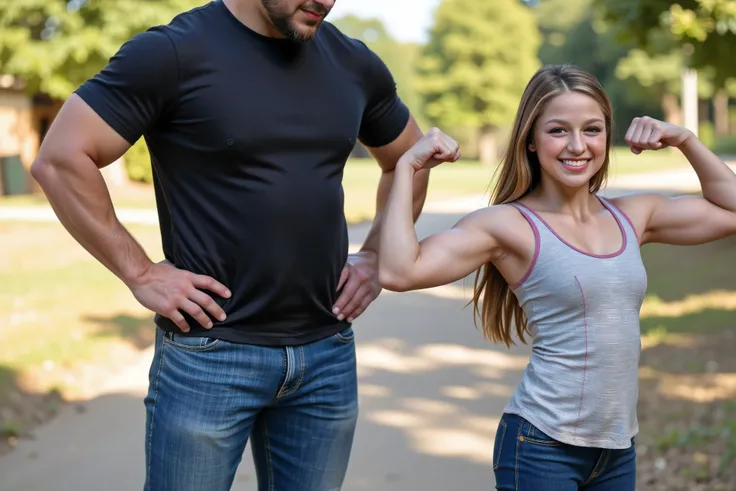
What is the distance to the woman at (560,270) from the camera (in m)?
2.52

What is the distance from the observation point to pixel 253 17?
2.55 m

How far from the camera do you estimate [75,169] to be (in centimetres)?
248

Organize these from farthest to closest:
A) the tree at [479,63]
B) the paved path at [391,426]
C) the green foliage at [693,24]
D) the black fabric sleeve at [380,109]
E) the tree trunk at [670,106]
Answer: the tree trunk at [670,106], the tree at [479,63], the green foliage at [693,24], the paved path at [391,426], the black fabric sleeve at [380,109]

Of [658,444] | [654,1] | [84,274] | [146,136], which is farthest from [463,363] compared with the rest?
[84,274]

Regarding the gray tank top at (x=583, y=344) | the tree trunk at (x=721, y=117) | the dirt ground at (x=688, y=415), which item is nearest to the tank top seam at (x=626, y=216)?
the gray tank top at (x=583, y=344)

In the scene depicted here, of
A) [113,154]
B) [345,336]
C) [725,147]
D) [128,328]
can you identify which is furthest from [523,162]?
[725,147]

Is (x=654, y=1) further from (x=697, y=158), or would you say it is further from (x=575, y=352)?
(x=575, y=352)

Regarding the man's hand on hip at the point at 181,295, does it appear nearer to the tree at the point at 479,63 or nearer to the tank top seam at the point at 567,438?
the tank top seam at the point at 567,438

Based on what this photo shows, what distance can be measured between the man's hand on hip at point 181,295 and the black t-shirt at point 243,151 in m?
0.04

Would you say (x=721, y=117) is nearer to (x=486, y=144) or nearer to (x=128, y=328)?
(x=486, y=144)

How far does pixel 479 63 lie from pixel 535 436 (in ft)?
151

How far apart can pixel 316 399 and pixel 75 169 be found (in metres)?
0.88

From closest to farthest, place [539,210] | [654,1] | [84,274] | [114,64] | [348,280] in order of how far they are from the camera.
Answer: [114,64] → [539,210] → [348,280] → [654,1] → [84,274]

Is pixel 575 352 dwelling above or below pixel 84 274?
above
